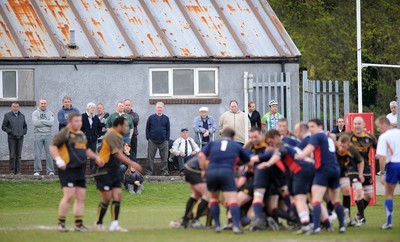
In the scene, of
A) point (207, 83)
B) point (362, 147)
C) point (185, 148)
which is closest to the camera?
point (362, 147)

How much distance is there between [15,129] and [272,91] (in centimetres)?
798

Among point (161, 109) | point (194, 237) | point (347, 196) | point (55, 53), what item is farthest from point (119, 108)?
point (194, 237)

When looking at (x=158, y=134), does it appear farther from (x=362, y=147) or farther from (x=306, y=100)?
(x=362, y=147)

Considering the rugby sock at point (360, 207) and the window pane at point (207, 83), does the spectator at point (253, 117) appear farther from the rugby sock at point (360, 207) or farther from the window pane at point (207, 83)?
the rugby sock at point (360, 207)

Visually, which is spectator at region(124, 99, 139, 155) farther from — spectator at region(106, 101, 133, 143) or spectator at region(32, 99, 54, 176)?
spectator at region(32, 99, 54, 176)

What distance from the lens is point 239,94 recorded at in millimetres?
35188

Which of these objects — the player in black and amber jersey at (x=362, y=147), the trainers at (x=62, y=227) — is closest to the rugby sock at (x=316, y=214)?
the player in black and amber jersey at (x=362, y=147)

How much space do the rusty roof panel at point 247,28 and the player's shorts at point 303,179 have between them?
48.8ft

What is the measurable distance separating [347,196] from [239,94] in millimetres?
12461

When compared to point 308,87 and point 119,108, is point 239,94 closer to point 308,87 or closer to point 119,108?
point 308,87

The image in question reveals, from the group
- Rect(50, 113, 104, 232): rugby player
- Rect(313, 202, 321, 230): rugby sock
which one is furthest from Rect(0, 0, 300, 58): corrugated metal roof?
Rect(313, 202, 321, 230): rugby sock

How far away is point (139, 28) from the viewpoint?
35375 millimetres

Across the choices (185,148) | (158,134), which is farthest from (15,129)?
(185,148)

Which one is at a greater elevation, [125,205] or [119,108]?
[119,108]
